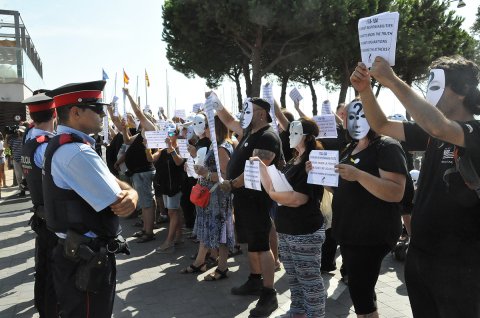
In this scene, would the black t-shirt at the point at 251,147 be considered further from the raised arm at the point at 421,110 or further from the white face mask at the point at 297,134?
Result: the raised arm at the point at 421,110

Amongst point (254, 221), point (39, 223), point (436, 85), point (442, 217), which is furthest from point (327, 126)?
point (39, 223)

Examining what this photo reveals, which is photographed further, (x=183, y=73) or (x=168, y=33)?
(x=183, y=73)

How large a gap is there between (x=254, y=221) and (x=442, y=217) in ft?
8.06

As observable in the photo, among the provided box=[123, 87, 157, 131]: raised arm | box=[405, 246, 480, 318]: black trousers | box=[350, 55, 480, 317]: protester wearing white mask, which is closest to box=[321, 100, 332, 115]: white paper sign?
box=[123, 87, 157, 131]: raised arm

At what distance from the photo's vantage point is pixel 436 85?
7.38ft

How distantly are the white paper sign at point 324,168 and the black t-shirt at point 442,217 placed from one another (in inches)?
30.2

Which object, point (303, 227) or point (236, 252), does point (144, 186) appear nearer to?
point (236, 252)

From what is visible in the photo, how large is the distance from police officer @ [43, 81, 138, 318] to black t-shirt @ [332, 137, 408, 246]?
4.93 feet

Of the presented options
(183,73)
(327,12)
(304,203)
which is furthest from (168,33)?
(304,203)

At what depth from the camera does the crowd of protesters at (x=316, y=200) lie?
7.12 ft

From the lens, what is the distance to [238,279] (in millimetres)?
5391

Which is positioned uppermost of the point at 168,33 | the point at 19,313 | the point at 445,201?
the point at 168,33

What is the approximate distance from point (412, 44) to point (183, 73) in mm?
15494

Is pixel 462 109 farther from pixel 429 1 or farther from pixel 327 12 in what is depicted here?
pixel 429 1
